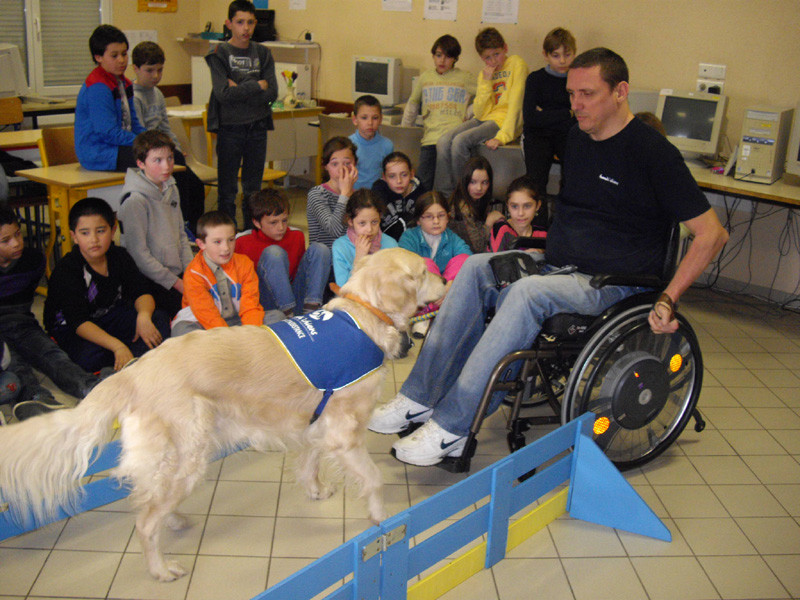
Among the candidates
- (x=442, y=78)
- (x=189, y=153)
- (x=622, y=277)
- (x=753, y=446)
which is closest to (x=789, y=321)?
(x=753, y=446)

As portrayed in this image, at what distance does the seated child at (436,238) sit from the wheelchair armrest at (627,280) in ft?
4.61

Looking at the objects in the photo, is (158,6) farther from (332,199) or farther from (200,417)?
(200,417)

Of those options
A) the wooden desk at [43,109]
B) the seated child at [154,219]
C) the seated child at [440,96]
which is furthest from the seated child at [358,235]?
the wooden desk at [43,109]

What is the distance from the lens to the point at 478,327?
2.54m

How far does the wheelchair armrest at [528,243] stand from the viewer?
8.96 feet

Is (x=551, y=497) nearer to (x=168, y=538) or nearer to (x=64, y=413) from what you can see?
(x=168, y=538)

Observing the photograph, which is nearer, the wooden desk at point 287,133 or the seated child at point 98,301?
the seated child at point 98,301

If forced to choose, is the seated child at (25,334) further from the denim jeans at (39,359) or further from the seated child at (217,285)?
the seated child at (217,285)

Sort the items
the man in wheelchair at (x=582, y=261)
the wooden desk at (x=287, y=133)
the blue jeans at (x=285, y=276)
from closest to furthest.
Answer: the man in wheelchair at (x=582, y=261) < the blue jeans at (x=285, y=276) < the wooden desk at (x=287, y=133)

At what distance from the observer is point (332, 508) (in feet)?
7.63

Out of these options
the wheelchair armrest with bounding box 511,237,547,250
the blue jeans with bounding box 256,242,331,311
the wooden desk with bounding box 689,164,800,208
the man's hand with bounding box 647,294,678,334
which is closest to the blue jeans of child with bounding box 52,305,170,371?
A: the blue jeans with bounding box 256,242,331,311

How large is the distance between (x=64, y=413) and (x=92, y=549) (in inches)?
21.9

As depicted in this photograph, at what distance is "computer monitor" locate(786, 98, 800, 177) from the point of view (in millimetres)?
4195

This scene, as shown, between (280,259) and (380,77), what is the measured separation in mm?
3340
